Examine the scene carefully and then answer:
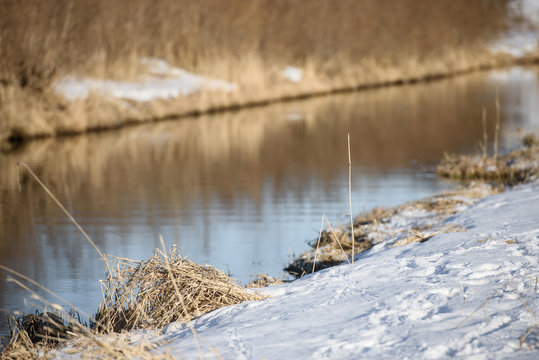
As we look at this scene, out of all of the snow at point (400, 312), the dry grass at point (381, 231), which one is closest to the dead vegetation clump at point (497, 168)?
the dry grass at point (381, 231)

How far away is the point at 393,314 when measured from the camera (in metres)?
3.29

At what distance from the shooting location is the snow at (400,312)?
9.74 feet

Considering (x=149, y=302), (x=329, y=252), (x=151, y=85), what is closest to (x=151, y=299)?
(x=149, y=302)

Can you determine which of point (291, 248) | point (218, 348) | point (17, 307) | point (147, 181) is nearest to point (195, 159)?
point (147, 181)

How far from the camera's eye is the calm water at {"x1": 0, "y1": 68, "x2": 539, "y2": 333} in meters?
6.18

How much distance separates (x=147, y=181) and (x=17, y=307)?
488cm

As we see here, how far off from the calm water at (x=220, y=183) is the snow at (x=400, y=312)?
5.09ft

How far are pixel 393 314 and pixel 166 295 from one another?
133 cm

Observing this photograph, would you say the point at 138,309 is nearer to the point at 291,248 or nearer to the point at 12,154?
the point at 291,248

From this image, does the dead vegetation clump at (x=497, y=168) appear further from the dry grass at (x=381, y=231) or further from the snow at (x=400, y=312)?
the snow at (x=400, y=312)

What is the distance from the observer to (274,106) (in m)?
19.4

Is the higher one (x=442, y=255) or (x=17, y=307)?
(x=442, y=255)

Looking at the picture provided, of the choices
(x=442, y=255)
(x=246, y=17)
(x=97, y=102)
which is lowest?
(x=442, y=255)

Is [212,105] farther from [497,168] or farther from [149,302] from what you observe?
[149,302]
